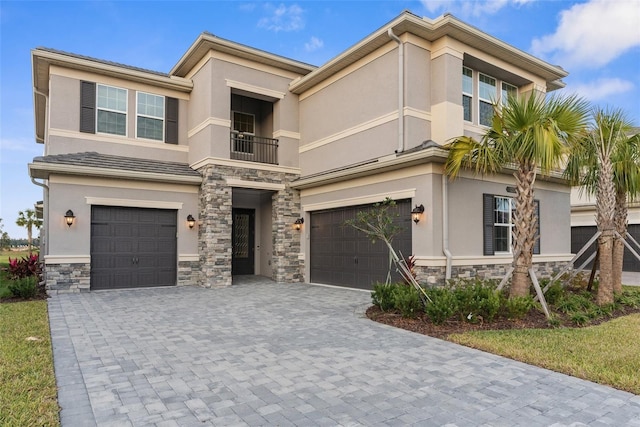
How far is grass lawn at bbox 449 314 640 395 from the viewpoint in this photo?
454 centimetres

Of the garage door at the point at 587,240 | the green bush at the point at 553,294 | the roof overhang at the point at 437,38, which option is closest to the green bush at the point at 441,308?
the green bush at the point at 553,294

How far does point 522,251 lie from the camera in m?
7.90

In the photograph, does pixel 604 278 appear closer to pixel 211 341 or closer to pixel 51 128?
pixel 211 341

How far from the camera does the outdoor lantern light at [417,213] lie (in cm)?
966

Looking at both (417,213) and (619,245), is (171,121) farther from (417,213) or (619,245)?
(619,245)

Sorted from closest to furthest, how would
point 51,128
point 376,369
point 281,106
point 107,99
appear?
point 376,369 < point 51,128 < point 107,99 < point 281,106

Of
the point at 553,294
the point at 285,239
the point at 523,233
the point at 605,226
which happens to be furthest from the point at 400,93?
the point at 285,239

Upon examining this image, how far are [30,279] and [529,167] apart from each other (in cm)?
1181

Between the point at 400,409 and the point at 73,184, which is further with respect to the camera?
the point at 73,184

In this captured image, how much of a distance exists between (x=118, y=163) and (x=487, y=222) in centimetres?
1072

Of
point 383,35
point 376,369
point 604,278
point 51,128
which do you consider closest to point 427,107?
point 383,35

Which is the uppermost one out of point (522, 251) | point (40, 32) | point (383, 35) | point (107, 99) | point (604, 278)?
point (40, 32)

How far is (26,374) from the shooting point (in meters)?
4.48

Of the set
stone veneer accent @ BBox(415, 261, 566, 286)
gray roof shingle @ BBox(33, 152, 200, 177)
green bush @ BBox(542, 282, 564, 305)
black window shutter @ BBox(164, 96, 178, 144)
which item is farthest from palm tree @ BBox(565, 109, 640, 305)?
black window shutter @ BBox(164, 96, 178, 144)
